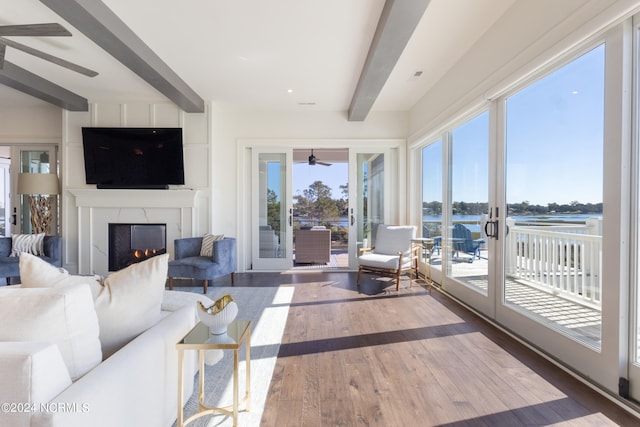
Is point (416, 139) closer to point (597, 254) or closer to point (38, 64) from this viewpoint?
point (597, 254)

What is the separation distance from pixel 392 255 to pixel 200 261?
2.78 metres

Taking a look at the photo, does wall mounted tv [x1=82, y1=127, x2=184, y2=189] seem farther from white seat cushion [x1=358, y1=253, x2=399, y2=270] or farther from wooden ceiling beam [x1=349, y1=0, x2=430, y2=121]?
white seat cushion [x1=358, y1=253, x2=399, y2=270]

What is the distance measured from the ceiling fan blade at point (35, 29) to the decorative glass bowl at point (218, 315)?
2487 mm

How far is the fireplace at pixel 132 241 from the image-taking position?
4973 millimetres

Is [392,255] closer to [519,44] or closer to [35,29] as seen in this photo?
[519,44]

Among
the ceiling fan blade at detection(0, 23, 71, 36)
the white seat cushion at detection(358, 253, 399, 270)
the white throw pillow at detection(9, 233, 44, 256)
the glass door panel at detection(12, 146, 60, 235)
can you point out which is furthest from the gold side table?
the glass door panel at detection(12, 146, 60, 235)

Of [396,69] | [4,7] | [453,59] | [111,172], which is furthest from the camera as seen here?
[111,172]

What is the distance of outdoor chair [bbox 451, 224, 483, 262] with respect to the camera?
3547 mm

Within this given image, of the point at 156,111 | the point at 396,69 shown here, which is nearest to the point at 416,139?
the point at 396,69

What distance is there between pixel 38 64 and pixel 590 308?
5.94 meters

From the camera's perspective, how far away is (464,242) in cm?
383

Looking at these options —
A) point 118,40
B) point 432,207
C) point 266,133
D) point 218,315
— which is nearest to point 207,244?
point 266,133

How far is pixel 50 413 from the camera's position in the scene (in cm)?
79

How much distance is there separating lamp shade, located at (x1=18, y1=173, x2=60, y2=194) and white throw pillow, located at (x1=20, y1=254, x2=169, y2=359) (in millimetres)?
4443
